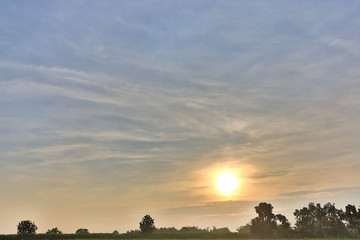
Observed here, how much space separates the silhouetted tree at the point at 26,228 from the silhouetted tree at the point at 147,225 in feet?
112

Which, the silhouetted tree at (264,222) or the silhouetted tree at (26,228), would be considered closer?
the silhouetted tree at (26,228)

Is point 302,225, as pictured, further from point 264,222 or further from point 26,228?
point 26,228

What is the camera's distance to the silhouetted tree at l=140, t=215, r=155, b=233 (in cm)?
11575

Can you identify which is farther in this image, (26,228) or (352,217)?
(352,217)

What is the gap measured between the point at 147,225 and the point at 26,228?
126ft

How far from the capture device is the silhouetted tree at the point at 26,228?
10325 cm

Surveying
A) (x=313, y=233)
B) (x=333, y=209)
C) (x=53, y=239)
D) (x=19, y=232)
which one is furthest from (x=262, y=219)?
(x=19, y=232)

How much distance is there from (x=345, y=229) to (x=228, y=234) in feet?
144

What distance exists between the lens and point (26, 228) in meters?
104

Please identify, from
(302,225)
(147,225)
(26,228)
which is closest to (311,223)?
(302,225)

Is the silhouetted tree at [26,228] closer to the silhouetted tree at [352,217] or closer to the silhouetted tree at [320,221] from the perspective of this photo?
the silhouetted tree at [320,221]

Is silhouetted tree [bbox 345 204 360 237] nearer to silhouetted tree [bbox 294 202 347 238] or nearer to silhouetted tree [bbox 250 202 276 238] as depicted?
silhouetted tree [bbox 294 202 347 238]

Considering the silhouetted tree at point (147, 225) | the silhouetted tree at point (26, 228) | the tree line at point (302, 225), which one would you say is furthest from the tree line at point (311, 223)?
the silhouetted tree at point (26, 228)

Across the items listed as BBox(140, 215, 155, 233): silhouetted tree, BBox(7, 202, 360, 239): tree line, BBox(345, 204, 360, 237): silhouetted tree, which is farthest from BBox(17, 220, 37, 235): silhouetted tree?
BBox(345, 204, 360, 237): silhouetted tree
